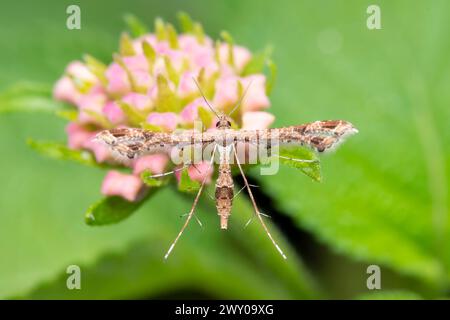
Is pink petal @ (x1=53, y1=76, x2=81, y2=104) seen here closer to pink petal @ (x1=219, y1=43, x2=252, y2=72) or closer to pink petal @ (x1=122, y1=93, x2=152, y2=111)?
pink petal @ (x1=122, y1=93, x2=152, y2=111)

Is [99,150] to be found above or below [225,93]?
below

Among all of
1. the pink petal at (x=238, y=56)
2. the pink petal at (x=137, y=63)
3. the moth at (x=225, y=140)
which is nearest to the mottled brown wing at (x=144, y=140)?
the moth at (x=225, y=140)

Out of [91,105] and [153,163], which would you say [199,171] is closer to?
[153,163]

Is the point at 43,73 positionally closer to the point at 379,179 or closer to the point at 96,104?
the point at 96,104

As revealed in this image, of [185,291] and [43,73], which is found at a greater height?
[43,73]

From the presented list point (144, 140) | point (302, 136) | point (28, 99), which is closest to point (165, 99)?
point (144, 140)

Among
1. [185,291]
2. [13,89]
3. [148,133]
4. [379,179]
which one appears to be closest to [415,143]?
[379,179]
